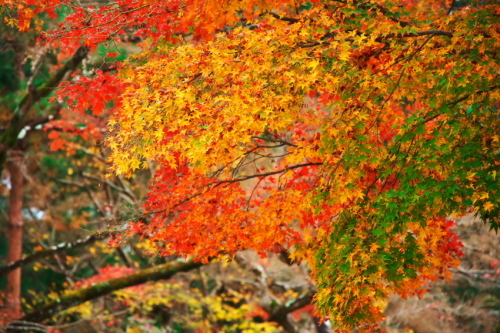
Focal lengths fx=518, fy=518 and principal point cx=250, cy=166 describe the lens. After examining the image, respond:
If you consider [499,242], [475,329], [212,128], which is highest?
[212,128]

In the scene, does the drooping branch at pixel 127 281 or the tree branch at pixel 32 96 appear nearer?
the tree branch at pixel 32 96

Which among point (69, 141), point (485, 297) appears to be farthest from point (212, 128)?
point (69, 141)

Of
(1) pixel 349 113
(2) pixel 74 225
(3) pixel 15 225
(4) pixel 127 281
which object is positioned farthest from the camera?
(2) pixel 74 225

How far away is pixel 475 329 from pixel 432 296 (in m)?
1.25

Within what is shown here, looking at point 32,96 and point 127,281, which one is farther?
point 127,281

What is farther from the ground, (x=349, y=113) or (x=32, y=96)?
(x=349, y=113)

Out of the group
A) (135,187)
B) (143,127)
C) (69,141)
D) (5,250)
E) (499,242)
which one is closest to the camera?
(143,127)

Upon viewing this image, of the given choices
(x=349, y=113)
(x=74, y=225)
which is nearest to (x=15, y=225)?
(x=74, y=225)

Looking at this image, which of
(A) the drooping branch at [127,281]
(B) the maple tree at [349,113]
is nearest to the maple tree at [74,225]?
(A) the drooping branch at [127,281]

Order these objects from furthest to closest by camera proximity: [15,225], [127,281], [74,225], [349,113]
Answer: [74,225]
[15,225]
[127,281]
[349,113]

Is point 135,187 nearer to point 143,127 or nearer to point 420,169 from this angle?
point 143,127

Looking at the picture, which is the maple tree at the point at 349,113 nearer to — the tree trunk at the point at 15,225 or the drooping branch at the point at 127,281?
the drooping branch at the point at 127,281

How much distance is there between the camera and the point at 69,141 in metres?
15.9

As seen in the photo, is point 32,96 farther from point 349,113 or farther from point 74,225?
point 74,225
